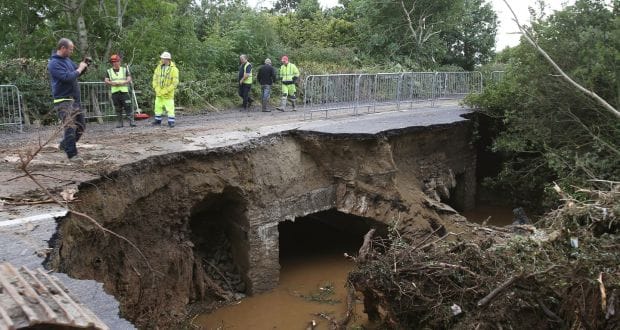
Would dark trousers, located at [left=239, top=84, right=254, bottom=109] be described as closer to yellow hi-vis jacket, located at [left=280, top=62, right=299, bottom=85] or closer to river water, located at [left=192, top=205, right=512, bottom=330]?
yellow hi-vis jacket, located at [left=280, top=62, right=299, bottom=85]

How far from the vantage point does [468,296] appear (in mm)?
6355

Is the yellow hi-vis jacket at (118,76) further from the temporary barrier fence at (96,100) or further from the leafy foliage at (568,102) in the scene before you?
the leafy foliage at (568,102)

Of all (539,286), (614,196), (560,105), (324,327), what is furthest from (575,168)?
(324,327)

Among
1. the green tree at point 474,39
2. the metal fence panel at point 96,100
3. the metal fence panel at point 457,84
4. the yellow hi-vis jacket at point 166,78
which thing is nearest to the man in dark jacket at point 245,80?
the metal fence panel at point 96,100

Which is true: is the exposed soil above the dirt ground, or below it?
below

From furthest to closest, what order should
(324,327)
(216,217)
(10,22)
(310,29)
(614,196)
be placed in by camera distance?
1. (310,29)
2. (10,22)
3. (216,217)
4. (324,327)
5. (614,196)

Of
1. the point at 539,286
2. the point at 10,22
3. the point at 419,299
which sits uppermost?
the point at 10,22

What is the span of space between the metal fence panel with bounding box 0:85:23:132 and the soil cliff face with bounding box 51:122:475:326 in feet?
15.8

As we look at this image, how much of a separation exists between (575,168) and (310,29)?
18.3 metres

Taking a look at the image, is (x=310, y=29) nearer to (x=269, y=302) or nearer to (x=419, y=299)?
(x=269, y=302)

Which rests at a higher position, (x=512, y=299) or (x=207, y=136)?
(x=207, y=136)

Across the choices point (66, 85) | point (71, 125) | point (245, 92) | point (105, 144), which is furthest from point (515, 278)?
point (245, 92)

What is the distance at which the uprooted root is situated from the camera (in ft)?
17.6

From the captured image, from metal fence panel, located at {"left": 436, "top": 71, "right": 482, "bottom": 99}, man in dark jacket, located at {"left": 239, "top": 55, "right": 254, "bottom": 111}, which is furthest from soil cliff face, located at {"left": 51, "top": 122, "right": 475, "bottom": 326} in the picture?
man in dark jacket, located at {"left": 239, "top": 55, "right": 254, "bottom": 111}
